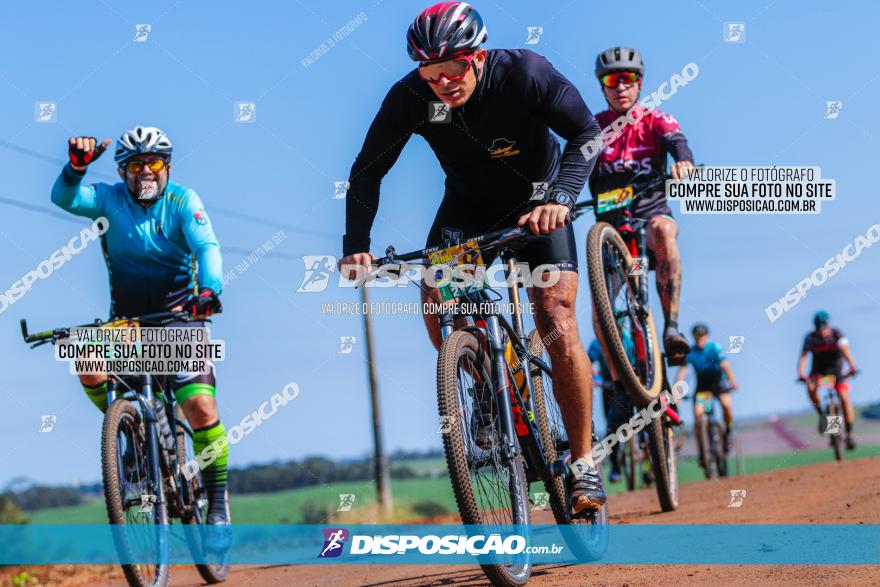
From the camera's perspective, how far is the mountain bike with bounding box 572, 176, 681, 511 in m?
7.80

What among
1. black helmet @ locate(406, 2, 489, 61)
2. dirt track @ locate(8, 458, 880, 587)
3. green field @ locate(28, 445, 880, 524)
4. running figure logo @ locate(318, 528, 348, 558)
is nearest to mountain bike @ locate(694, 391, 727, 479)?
dirt track @ locate(8, 458, 880, 587)

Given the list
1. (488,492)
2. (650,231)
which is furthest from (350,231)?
(650,231)

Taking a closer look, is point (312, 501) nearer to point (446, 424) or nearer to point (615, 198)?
point (615, 198)

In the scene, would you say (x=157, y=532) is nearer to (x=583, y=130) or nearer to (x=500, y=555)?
(x=500, y=555)

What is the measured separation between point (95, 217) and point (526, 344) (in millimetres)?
2997

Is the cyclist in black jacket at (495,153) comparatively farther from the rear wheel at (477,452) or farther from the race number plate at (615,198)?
the race number plate at (615,198)

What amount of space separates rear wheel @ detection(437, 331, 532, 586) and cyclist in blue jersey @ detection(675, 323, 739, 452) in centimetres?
1064

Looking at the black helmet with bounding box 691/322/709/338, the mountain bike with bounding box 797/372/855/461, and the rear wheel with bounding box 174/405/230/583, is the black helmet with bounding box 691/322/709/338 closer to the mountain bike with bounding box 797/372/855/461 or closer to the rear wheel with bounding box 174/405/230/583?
the mountain bike with bounding box 797/372/855/461

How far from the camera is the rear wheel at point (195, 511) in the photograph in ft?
24.3

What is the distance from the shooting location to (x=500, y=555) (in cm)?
530

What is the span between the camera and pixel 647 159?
9.29 meters

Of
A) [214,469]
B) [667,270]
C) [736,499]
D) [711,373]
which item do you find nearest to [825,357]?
[711,373]

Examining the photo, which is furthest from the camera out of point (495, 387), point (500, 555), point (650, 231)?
point (650, 231)

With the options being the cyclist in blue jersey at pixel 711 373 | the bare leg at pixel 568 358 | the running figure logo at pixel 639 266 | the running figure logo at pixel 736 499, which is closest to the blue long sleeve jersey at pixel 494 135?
the bare leg at pixel 568 358
